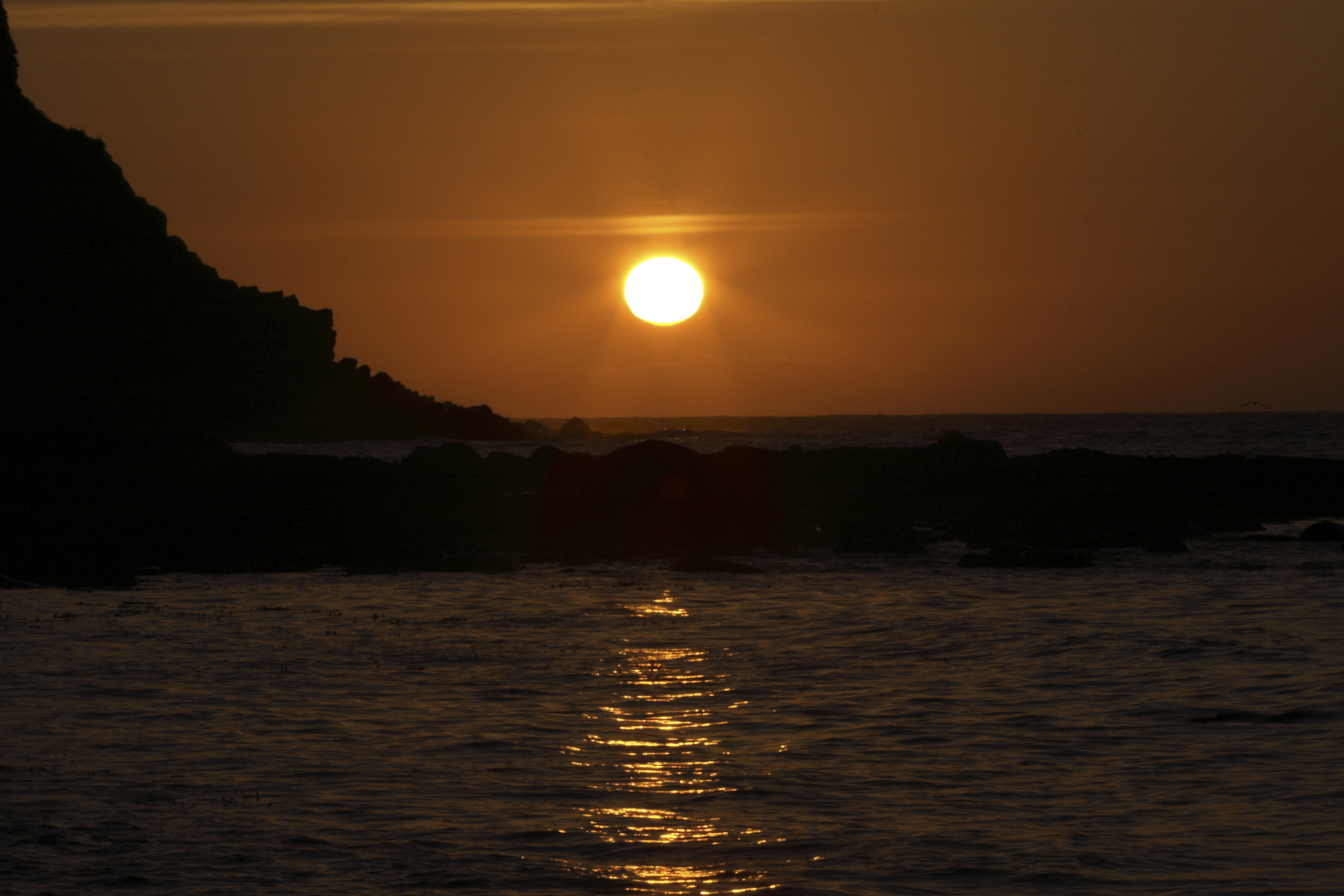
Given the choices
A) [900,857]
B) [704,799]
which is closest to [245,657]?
→ [704,799]

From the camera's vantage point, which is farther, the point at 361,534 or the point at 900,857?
the point at 361,534

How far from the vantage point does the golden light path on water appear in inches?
350

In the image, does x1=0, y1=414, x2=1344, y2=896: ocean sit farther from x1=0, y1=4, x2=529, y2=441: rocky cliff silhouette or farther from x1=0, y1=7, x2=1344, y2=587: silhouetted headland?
x1=0, y1=4, x2=529, y2=441: rocky cliff silhouette

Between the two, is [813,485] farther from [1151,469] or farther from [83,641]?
[83,641]

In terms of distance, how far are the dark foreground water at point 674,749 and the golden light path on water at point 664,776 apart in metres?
0.04

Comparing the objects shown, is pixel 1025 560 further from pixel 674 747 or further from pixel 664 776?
pixel 664 776

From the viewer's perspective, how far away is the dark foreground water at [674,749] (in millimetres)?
8992

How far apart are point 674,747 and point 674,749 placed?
7 cm

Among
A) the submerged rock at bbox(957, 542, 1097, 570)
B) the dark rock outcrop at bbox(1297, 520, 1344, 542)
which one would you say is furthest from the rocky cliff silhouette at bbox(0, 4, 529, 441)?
the dark rock outcrop at bbox(1297, 520, 1344, 542)

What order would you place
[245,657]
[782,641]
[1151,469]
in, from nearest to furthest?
[245,657] < [782,641] < [1151,469]

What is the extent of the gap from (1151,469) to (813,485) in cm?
1319

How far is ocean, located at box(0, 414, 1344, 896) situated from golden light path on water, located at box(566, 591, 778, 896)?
41 mm

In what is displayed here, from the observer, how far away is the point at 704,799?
1083cm

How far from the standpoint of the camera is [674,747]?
12750mm
